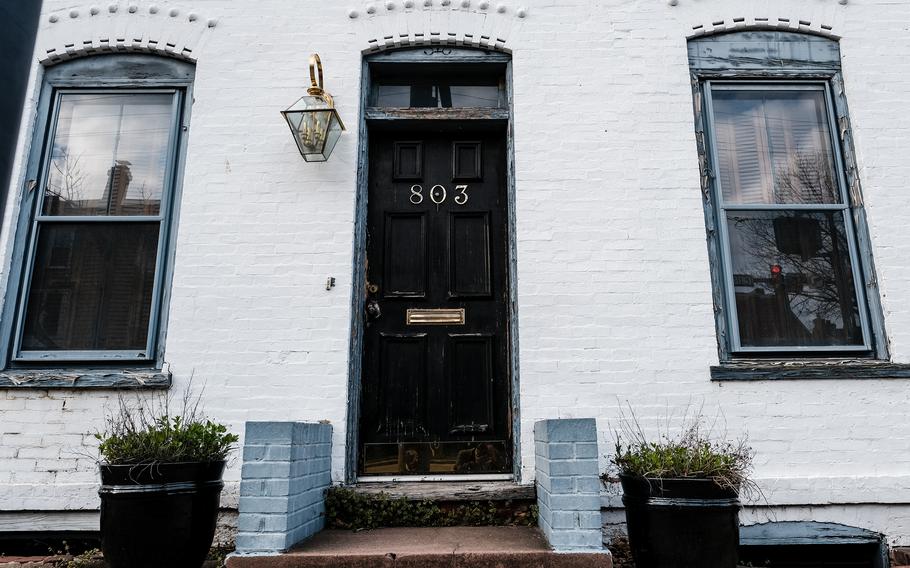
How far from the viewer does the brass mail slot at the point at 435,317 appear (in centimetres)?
448

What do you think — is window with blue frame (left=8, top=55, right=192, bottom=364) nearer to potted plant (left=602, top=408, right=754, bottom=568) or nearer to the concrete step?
the concrete step

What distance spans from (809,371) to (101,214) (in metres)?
4.81

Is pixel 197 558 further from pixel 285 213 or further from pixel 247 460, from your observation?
pixel 285 213

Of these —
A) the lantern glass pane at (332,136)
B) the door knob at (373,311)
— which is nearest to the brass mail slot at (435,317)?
the door knob at (373,311)

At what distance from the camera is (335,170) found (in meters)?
4.44

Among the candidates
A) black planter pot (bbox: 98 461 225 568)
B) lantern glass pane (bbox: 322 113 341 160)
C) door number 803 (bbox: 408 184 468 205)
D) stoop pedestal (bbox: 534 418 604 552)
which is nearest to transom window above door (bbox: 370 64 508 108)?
lantern glass pane (bbox: 322 113 341 160)

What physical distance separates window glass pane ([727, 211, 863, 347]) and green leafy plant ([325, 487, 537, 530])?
1.87 metres

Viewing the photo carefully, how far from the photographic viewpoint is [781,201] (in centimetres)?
451

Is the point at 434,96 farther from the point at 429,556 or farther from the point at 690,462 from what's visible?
the point at 429,556

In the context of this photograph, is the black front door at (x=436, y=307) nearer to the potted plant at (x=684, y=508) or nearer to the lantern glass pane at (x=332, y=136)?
the lantern glass pane at (x=332, y=136)

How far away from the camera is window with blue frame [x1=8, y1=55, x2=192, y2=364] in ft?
14.2

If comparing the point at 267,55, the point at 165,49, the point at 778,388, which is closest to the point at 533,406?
the point at 778,388

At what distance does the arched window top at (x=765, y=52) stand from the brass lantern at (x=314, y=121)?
8.44ft

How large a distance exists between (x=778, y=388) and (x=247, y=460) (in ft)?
10.4
